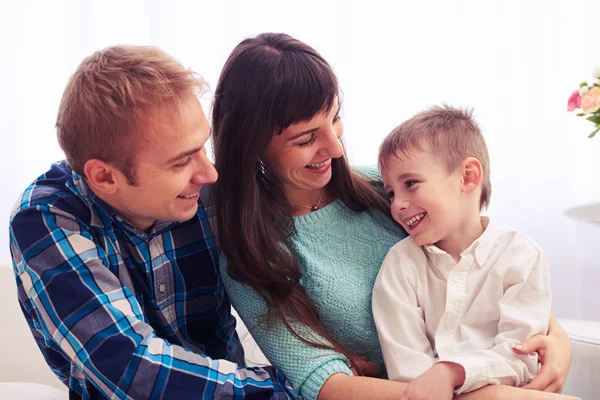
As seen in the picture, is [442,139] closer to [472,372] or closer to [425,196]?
[425,196]

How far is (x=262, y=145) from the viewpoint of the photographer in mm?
1557

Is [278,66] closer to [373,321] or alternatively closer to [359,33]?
[373,321]

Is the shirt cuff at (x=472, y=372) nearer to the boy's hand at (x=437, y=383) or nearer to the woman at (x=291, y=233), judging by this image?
the boy's hand at (x=437, y=383)

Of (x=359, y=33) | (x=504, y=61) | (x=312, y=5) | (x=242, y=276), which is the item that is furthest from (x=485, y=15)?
(x=242, y=276)

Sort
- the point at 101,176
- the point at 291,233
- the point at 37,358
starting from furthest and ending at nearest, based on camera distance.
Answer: the point at 37,358 → the point at 291,233 → the point at 101,176

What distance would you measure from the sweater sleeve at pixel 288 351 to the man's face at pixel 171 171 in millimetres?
211

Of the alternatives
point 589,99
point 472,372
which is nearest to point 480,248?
point 472,372

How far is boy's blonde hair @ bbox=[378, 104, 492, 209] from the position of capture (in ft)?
5.11

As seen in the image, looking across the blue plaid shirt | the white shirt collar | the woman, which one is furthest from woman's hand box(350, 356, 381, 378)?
the white shirt collar

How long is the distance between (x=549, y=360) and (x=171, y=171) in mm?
815

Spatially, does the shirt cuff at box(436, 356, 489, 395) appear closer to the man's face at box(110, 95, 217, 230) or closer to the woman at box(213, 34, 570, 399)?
the woman at box(213, 34, 570, 399)

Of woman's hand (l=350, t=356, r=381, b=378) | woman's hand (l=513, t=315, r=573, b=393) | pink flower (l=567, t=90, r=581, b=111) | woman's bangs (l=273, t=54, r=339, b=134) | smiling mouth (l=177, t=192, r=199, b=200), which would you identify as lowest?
woman's hand (l=350, t=356, r=381, b=378)

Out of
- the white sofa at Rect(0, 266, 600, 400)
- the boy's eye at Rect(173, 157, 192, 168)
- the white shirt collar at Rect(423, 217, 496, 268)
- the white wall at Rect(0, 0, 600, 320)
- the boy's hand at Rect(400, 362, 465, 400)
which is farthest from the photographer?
the white wall at Rect(0, 0, 600, 320)

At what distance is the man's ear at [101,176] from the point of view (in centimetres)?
139
